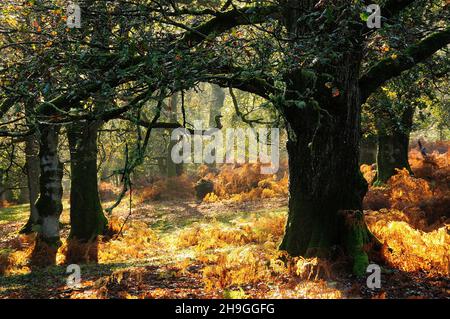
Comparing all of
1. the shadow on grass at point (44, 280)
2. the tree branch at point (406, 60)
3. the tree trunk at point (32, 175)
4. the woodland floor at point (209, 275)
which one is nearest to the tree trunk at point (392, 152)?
the woodland floor at point (209, 275)

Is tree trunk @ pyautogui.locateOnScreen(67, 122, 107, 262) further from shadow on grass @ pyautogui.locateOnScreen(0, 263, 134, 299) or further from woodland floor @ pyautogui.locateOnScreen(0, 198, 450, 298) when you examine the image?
shadow on grass @ pyautogui.locateOnScreen(0, 263, 134, 299)

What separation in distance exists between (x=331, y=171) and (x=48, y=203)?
23.6 feet

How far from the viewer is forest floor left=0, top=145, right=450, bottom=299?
6309 millimetres

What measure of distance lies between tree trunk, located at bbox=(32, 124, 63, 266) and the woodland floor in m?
0.38

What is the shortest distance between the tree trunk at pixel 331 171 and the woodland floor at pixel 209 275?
1.83 feet

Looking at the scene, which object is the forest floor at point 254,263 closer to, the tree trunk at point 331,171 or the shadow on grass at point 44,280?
the shadow on grass at point 44,280

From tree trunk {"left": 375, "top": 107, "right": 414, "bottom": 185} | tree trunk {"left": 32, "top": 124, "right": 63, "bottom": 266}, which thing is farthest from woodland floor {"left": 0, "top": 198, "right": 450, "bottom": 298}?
tree trunk {"left": 375, "top": 107, "right": 414, "bottom": 185}

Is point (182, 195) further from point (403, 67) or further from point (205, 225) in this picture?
point (403, 67)

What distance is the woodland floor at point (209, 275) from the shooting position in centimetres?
615

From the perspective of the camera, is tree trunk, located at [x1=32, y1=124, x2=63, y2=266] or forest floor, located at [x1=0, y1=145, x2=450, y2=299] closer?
forest floor, located at [x1=0, y1=145, x2=450, y2=299]

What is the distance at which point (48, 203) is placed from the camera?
1046 centimetres

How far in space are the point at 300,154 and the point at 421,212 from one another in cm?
457

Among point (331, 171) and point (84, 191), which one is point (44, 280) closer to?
point (84, 191)
